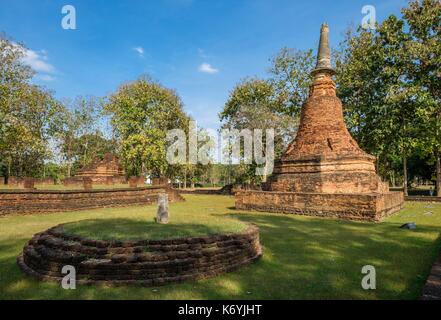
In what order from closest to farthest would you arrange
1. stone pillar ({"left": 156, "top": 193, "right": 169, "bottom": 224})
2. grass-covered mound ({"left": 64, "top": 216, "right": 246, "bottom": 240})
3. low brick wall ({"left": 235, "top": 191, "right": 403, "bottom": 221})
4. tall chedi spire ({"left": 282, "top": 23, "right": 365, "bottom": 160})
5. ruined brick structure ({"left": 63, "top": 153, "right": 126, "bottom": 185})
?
grass-covered mound ({"left": 64, "top": 216, "right": 246, "bottom": 240}), stone pillar ({"left": 156, "top": 193, "right": 169, "bottom": 224}), low brick wall ({"left": 235, "top": 191, "right": 403, "bottom": 221}), tall chedi spire ({"left": 282, "top": 23, "right": 365, "bottom": 160}), ruined brick structure ({"left": 63, "top": 153, "right": 126, "bottom": 185})

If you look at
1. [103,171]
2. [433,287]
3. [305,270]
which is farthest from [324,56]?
[103,171]

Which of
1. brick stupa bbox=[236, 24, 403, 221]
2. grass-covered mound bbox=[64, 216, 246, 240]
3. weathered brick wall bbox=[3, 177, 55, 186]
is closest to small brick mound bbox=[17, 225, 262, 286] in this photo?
grass-covered mound bbox=[64, 216, 246, 240]

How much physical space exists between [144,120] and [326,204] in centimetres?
2244

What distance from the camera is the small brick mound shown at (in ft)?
17.7

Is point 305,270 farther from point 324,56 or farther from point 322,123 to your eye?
point 324,56

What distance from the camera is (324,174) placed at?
15453 mm

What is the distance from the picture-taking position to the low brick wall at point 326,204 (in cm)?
1221

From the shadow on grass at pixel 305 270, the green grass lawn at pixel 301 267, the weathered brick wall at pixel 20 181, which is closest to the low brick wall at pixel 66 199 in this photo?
the green grass lawn at pixel 301 267

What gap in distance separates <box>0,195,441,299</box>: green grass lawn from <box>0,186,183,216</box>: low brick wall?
4091mm

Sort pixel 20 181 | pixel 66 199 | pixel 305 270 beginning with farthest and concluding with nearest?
pixel 20 181 → pixel 66 199 → pixel 305 270

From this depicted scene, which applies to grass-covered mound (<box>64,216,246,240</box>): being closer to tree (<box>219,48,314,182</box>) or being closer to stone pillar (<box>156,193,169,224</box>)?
stone pillar (<box>156,193,169,224</box>)

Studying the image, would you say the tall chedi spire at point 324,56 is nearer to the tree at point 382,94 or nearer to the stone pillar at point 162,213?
the tree at point 382,94
